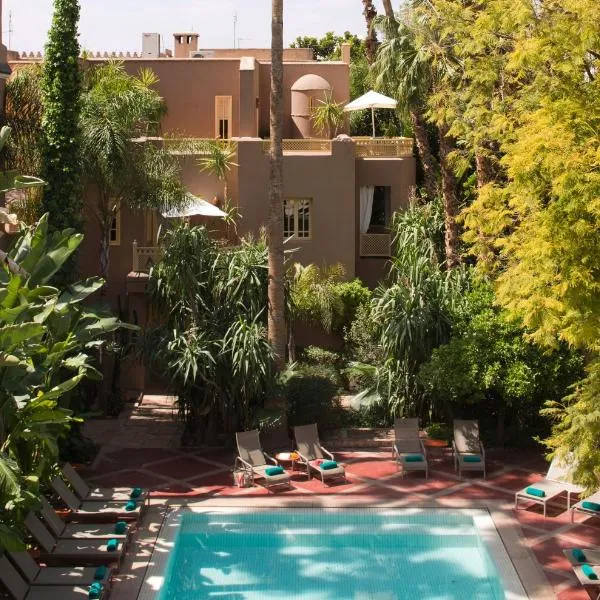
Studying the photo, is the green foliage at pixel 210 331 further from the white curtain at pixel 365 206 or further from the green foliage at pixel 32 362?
the white curtain at pixel 365 206

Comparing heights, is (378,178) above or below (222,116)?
below

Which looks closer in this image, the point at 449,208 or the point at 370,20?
the point at 449,208

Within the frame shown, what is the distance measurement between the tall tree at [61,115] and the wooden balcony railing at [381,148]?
1011cm

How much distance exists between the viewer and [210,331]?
21609 mm

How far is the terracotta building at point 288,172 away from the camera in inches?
1103

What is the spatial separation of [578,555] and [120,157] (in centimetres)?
1421

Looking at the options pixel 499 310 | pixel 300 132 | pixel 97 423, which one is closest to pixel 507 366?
pixel 499 310

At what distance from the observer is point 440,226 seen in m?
26.5

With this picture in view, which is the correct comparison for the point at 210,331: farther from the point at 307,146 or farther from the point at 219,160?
the point at 307,146

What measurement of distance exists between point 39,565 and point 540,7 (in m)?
12.2

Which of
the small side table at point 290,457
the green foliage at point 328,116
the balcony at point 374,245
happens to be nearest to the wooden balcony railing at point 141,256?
the balcony at point 374,245

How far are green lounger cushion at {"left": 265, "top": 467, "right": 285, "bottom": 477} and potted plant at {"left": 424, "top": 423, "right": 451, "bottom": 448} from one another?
13.8 ft

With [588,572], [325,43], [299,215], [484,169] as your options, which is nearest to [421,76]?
[484,169]

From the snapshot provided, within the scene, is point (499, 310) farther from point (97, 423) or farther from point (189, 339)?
point (97, 423)
